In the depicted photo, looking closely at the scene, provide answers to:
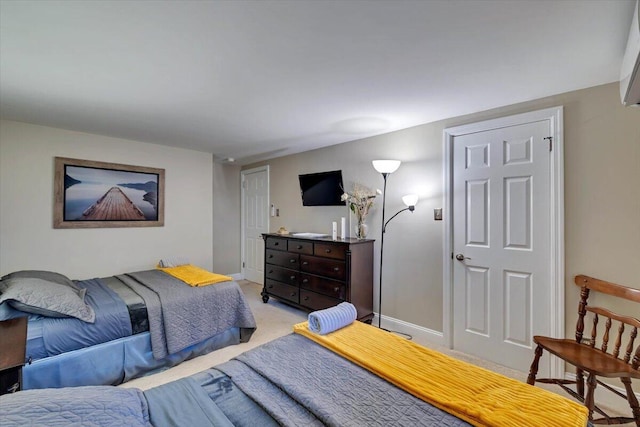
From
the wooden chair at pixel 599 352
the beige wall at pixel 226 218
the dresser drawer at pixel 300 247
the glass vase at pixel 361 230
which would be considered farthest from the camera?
the beige wall at pixel 226 218

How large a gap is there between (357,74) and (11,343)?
2578mm

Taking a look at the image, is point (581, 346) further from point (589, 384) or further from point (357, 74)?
point (357, 74)

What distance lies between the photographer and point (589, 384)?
1694 mm

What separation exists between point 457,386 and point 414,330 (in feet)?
6.65

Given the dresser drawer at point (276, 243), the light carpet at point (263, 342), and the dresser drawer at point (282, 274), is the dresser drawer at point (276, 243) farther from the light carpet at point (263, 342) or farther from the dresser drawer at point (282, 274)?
the light carpet at point (263, 342)

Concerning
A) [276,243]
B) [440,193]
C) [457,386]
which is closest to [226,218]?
[276,243]

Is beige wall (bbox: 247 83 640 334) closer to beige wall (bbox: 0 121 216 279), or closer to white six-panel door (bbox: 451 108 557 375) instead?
white six-panel door (bbox: 451 108 557 375)

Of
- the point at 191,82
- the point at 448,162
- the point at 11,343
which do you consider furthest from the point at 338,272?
the point at 11,343

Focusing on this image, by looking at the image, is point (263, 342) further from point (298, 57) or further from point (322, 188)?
point (298, 57)

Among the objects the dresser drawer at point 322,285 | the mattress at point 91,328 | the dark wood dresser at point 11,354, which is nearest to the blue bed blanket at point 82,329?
the mattress at point 91,328

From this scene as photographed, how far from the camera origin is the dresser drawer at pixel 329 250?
10.6 feet

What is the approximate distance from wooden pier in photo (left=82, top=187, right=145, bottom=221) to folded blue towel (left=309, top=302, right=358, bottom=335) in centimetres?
325

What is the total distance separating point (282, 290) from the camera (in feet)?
13.0

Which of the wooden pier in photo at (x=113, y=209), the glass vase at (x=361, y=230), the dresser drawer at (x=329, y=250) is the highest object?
the wooden pier in photo at (x=113, y=209)
